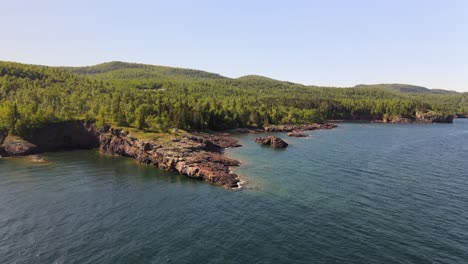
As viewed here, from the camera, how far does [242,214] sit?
6925 cm

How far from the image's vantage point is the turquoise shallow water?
5275 centimetres

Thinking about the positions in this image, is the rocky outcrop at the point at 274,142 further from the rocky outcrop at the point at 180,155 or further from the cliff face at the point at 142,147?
the rocky outcrop at the point at 180,155

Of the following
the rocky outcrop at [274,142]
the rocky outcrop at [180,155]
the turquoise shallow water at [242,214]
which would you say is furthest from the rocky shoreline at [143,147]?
the turquoise shallow water at [242,214]

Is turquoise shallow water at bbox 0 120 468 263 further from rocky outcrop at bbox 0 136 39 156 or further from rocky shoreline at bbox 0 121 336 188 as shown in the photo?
rocky outcrop at bbox 0 136 39 156

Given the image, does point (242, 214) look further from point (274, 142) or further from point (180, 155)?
point (274, 142)

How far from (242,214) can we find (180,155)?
48.1m

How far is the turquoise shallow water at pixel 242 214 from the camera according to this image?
173 ft

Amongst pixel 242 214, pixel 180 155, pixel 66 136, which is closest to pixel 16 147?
pixel 66 136

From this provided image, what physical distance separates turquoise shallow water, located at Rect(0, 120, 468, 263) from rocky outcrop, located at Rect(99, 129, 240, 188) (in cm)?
453

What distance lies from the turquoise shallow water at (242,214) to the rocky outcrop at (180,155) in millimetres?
4528

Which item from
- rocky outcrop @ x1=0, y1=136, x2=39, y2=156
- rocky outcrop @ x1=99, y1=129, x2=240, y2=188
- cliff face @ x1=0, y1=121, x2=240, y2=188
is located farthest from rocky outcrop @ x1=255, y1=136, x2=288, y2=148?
rocky outcrop @ x1=0, y1=136, x2=39, y2=156

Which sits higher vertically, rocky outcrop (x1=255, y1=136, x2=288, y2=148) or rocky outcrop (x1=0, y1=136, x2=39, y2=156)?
rocky outcrop (x1=255, y1=136, x2=288, y2=148)

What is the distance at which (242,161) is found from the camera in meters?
123

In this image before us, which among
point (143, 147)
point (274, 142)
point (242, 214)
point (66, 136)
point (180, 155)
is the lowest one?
point (242, 214)
